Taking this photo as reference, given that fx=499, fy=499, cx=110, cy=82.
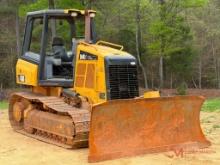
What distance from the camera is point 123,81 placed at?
31.3 ft

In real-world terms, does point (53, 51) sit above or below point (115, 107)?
above

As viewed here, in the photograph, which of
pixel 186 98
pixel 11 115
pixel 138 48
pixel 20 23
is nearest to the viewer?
pixel 186 98

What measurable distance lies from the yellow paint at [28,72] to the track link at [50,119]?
31 cm

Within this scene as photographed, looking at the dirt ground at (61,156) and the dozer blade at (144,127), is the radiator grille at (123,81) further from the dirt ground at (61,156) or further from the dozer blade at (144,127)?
the dirt ground at (61,156)

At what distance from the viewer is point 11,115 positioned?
38.9ft

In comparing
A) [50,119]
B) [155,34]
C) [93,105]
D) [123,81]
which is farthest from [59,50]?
[155,34]

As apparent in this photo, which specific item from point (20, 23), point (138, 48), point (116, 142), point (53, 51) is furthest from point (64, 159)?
point (20, 23)

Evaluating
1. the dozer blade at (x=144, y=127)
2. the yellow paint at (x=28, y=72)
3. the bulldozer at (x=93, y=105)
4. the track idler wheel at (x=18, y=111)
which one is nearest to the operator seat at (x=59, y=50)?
the bulldozer at (x=93, y=105)

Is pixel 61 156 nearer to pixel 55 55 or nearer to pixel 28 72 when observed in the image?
pixel 55 55

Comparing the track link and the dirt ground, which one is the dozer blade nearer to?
the dirt ground

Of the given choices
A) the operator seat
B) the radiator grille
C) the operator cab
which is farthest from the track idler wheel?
the radiator grille

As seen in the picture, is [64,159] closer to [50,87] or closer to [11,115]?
[50,87]

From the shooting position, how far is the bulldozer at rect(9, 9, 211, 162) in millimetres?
8453

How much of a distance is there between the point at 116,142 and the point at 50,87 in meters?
3.16
